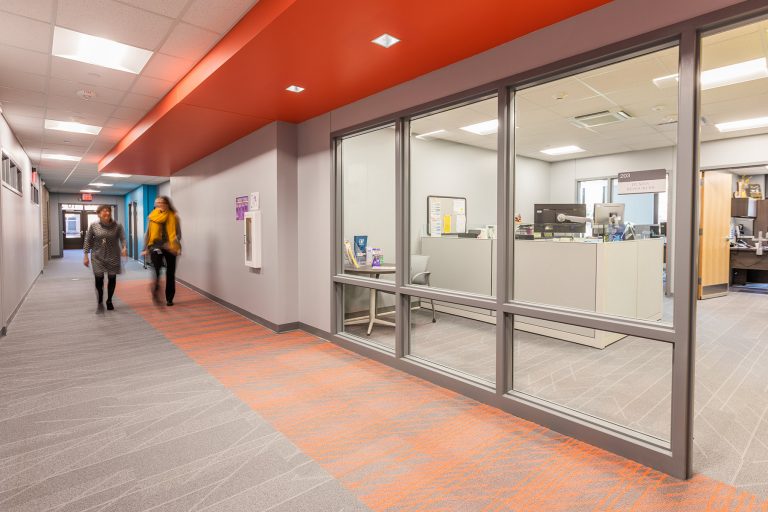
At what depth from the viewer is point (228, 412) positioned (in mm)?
2953

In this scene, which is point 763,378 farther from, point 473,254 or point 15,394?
point 15,394

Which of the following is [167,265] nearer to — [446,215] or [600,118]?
[446,215]

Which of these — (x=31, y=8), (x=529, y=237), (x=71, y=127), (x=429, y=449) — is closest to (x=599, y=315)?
(x=429, y=449)

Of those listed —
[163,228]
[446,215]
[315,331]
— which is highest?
[446,215]

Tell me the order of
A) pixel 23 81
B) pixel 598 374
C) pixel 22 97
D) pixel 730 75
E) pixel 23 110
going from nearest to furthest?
pixel 598 374, pixel 23 81, pixel 730 75, pixel 22 97, pixel 23 110

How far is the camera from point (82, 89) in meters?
4.59

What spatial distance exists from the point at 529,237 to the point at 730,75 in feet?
8.61

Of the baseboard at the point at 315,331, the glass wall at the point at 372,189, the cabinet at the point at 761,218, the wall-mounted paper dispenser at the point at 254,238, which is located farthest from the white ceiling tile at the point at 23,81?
the cabinet at the point at 761,218

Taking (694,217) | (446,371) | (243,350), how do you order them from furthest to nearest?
(243,350) < (446,371) < (694,217)

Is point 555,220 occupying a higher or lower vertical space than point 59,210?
lower

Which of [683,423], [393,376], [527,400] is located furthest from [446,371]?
[683,423]

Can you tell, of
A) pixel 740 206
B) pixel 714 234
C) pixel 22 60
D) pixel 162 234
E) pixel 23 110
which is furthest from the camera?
pixel 740 206

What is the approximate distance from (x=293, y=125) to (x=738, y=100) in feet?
18.2

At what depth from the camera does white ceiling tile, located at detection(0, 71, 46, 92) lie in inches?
165
